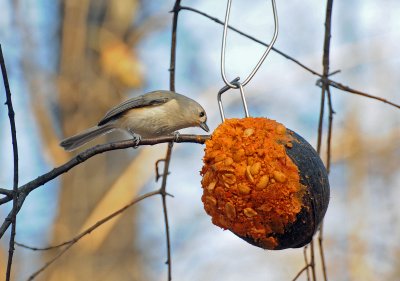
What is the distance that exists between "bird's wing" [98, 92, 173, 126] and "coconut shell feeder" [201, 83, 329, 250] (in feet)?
4.81

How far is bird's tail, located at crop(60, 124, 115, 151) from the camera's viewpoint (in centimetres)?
365

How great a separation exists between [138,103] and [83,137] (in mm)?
362

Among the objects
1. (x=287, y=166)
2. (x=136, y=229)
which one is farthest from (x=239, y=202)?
(x=136, y=229)

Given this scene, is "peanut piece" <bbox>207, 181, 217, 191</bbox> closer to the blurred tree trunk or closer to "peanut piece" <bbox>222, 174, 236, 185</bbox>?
"peanut piece" <bbox>222, 174, 236, 185</bbox>

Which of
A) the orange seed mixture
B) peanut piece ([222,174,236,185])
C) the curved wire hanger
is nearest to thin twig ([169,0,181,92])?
the curved wire hanger

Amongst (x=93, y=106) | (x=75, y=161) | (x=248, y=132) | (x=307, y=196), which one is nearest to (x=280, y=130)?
(x=248, y=132)

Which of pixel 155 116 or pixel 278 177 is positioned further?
pixel 155 116

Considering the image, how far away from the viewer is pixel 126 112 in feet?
12.0

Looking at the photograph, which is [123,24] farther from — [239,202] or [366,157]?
[239,202]

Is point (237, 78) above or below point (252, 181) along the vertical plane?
above

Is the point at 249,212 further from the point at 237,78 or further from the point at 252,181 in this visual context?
the point at 237,78

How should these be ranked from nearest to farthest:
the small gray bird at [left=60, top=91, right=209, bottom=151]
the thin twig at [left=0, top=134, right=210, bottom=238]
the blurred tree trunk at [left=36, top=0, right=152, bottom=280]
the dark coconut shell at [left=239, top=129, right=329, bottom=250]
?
the thin twig at [left=0, top=134, right=210, bottom=238]
the dark coconut shell at [left=239, top=129, right=329, bottom=250]
the small gray bird at [left=60, top=91, right=209, bottom=151]
the blurred tree trunk at [left=36, top=0, right=152, bottom=280]

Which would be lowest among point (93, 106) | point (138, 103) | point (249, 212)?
point (249, 212)

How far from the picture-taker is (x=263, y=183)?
6.75 ft
